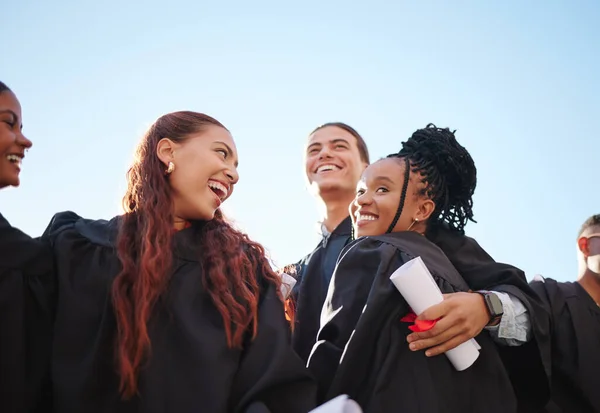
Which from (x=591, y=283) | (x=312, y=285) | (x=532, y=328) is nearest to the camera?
(x=532, y=328)

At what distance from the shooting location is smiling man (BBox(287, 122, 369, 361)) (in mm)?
4043

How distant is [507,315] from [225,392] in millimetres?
1687

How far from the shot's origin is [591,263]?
190 inches

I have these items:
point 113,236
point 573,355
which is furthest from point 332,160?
point 113,236

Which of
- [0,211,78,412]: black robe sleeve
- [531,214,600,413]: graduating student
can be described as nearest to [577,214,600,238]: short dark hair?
[531,214,600,413]: graduating student

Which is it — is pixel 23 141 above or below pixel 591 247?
above

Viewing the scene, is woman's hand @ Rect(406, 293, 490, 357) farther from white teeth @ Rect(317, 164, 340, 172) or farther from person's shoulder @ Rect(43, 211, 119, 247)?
white teeth @ Rect(317, 164, 340, 172)

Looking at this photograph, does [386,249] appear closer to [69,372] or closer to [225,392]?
[225,392]

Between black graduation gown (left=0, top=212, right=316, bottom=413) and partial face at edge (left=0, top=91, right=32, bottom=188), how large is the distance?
259mm

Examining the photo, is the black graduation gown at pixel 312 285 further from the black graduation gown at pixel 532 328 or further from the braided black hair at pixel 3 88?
the braided black hair at pixel 3 88

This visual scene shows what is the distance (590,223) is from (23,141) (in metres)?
4.38

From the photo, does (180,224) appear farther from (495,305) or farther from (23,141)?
(495,305)

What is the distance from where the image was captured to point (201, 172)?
3.36 metres

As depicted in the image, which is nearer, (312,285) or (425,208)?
(425,208)
